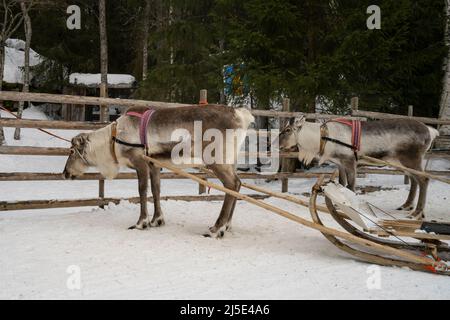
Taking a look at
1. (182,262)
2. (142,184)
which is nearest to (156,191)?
(142,184)

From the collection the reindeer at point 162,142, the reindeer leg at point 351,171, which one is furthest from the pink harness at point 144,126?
Result: the reindeer leg at point 351,171

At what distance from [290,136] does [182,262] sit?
3168 mm

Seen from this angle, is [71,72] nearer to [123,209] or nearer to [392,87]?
[392,87]

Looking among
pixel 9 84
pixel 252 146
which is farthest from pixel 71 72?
pixel 252 146

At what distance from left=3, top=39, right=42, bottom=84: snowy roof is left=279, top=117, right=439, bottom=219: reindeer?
14980mm

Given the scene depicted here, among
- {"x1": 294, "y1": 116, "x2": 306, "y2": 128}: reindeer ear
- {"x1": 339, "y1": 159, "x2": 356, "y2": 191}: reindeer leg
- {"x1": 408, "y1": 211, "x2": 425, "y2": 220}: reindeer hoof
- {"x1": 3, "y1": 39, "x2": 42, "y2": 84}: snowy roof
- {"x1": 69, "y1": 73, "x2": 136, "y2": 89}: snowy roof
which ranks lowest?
{"x1": 408, "y1": 211, "x2": 425, "y2": 220}: reindeer hoof

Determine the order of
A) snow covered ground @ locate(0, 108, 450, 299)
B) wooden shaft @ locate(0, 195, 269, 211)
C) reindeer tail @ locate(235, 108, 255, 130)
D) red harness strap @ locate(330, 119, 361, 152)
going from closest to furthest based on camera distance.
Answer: snow covered ground @ locate(0, 108, 450, 299) < reindeer tail @ locate(235, 108, 255, 130) < wooden shaft @ locate(0, 195, 269, 211) < red harness strap @ locate(330, 119, 361, 152)

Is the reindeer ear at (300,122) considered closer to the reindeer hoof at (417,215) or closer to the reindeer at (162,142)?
the reindeer at (162,142)

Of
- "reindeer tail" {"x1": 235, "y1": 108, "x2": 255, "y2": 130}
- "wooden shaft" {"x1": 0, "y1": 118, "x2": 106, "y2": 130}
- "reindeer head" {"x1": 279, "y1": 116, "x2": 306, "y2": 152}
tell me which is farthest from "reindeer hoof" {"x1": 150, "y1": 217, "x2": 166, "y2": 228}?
"reindeer head" {"x1": 279, "y1": 116, "x2": 306, "y2": 152}

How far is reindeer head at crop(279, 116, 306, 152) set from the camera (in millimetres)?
6402

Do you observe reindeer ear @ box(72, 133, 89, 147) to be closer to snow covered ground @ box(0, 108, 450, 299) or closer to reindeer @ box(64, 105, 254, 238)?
reindeer @ box(64, 105, 254, 238)

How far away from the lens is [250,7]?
1055cm

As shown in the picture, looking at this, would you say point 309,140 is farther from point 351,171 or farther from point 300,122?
point 351,171

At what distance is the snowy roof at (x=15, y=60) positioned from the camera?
18.2 meters
